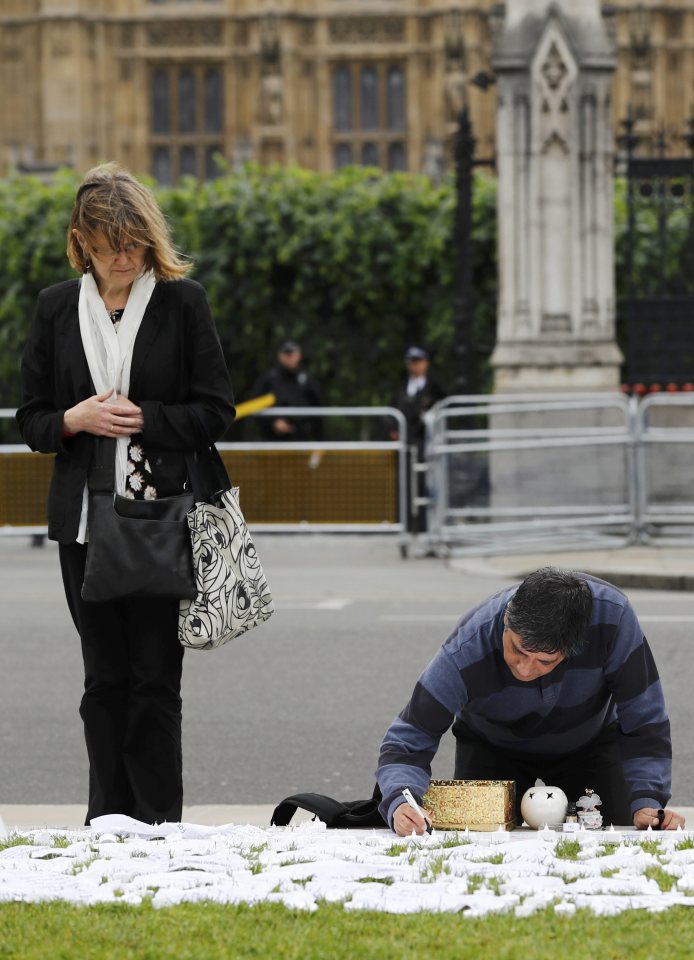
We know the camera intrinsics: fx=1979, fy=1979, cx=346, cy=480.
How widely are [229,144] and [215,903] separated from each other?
145 ft

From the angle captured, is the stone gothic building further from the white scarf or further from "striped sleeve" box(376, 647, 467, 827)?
"striped sleeve" box(376, 647, 467, 827)

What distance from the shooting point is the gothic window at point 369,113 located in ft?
156

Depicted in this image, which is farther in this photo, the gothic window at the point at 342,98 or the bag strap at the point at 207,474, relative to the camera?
the gothic window at the point at 342,98

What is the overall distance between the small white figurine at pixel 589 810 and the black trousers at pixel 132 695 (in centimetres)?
109

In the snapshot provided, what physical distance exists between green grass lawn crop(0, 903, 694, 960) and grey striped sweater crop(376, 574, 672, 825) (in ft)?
2.76

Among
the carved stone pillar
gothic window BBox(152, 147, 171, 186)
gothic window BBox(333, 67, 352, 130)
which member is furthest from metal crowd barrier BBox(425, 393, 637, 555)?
gothic window BBox(152, 147, 171, 186)

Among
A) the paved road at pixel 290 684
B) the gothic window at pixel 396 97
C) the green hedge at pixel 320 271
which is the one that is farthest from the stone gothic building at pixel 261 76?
the paved road at pixel 290 684

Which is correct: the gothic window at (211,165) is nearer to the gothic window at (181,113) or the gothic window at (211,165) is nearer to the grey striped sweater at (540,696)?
the gothic window at (181,113)

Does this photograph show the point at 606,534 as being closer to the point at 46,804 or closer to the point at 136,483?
the point at 46,804

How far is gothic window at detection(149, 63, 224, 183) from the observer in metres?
47.8

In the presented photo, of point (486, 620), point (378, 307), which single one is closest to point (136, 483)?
point (486, 620)

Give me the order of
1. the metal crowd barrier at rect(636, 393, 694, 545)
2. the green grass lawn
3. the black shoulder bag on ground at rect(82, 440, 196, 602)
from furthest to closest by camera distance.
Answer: the metal crowd barrier at rect(636, 393, 694, 545), the black shoulder bag on ground at rect(82, 440, 196, 602), the green grass lawn

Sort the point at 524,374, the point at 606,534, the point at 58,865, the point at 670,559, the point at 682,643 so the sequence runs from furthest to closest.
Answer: the point at 524,374
the point at 606,534
the point at 670,559
the point at 682,643
the point at 58,865

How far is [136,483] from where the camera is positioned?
5.25 metres
